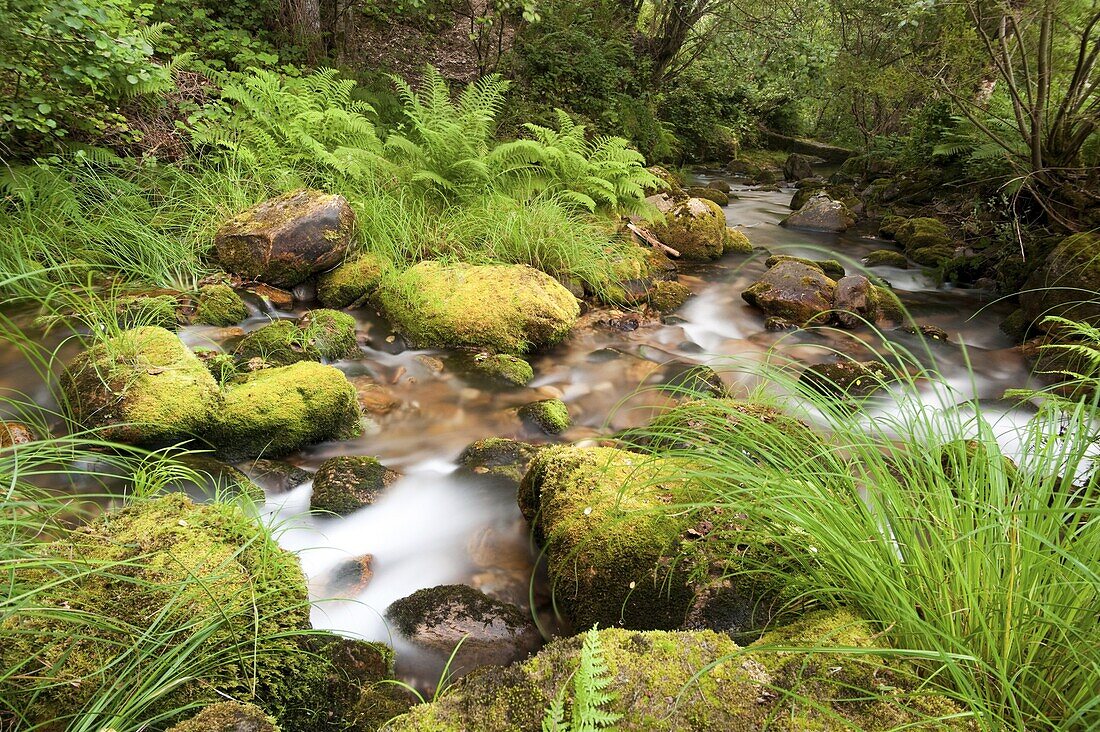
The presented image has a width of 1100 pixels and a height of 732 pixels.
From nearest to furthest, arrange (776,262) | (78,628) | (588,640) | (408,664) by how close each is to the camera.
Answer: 1. (588,640)
2. (78,628)
3. (408,664)
4. (776,262)

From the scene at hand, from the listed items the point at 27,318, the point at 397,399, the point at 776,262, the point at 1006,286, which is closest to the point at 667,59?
the point at 776,262

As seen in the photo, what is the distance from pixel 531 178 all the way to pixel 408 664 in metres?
5.56

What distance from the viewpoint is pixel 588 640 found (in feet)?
3.93

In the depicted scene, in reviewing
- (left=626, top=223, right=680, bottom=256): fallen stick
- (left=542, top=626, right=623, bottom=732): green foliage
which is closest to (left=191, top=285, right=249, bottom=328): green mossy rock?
(left=542, top=626, right=623, bottom=732): green foliage

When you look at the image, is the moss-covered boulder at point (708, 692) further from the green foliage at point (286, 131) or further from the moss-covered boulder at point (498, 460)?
→ the green foliage at point (286, 131)

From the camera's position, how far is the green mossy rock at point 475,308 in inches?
197

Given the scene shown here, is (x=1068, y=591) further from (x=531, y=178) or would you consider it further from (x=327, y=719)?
(x=531, y=178)

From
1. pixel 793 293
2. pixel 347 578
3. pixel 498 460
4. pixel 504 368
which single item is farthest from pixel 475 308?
pixel 793 293

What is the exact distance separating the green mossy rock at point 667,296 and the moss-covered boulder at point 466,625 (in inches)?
174

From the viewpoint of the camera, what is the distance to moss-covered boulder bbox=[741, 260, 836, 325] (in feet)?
20.3

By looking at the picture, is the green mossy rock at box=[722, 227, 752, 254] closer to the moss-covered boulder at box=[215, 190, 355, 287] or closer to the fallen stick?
the fallen stick

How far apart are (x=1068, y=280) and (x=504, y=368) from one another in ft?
18.0

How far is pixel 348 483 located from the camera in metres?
3.21

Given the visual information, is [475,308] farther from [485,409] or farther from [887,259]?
[887,259]
